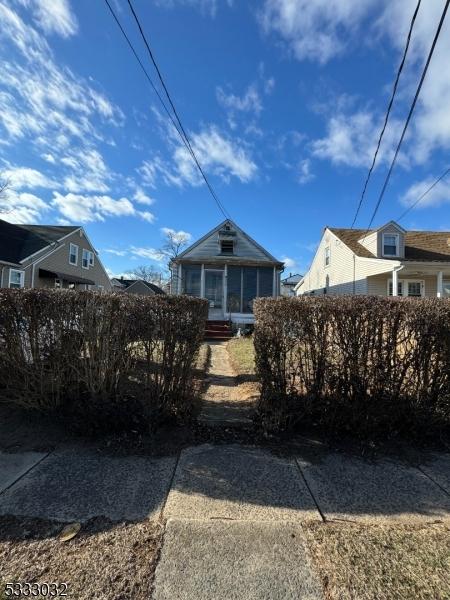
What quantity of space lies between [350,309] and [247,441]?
180cm

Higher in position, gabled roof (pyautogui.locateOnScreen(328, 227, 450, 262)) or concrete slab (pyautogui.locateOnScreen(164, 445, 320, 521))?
gabled roof (pyautogui.locateOnScreen(328, 227, 450, 262))

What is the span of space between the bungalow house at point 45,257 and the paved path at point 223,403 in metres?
13.3

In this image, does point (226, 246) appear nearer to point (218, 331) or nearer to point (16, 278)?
point (218, 331)

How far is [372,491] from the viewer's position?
2.90 m

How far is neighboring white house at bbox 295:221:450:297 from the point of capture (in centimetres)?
1775

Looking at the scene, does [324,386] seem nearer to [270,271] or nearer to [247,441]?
[247,441]

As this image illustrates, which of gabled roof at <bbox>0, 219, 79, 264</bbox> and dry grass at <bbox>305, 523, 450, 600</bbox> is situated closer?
dry grass at <bbox>305, 523, 450, 600</bbox>

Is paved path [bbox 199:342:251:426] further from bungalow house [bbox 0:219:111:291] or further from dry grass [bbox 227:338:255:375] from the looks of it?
bungalow house [bbox 0:219:111:291]

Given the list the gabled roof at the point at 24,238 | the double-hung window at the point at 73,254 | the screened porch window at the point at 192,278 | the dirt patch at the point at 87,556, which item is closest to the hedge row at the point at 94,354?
the dirt patch at the point at 87,556

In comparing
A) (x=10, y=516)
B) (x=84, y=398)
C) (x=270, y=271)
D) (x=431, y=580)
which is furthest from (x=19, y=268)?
(x=431, y=580)

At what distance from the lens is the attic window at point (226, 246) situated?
19.4 metres

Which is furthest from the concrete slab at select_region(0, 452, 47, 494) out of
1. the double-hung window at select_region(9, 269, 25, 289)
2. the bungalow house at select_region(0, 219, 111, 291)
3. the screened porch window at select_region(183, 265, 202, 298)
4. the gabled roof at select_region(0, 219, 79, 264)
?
the double-hung window at select_region(9, 269, 25, 289)

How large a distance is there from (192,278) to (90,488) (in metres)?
16.1

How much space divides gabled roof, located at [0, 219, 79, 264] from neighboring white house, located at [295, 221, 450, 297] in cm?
1950
